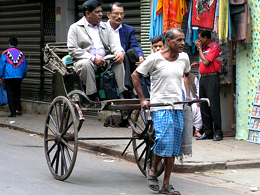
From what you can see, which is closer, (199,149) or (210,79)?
(199,149)

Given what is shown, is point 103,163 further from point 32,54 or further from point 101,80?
point 32,54

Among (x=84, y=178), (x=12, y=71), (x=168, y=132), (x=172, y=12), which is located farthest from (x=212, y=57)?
(x=12, y=71)

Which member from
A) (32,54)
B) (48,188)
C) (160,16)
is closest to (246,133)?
(160,16)

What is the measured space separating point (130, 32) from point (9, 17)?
9.37m

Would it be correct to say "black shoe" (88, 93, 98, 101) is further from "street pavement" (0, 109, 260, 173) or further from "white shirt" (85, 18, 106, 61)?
"street pavement" (0, 109, 260, 173)

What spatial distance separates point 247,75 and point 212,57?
75 centimetres

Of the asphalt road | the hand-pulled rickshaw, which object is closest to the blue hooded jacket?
the asphalt road

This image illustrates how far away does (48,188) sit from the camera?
5.77 metres

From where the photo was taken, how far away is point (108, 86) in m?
6.45

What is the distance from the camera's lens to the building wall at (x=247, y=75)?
29.6ft

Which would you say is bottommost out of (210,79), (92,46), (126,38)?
(210,79)

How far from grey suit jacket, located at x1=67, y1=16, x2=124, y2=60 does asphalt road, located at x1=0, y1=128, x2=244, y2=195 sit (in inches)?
63.6

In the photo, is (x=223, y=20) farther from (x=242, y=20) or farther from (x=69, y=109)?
(x=69, y=109)

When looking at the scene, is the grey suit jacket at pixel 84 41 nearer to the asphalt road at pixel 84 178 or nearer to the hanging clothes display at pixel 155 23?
the asphalt road at pixel 84 178
